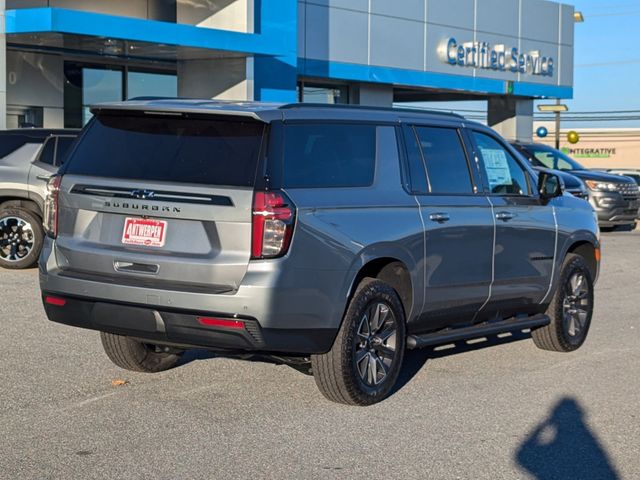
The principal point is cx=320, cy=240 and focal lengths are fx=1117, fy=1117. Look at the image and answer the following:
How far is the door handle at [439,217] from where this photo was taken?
7879mm

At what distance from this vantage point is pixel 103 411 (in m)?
7.04

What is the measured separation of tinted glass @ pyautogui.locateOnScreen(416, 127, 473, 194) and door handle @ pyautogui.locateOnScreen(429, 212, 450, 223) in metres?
0.19

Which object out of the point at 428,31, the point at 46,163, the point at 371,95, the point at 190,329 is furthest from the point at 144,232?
the point at 428,31

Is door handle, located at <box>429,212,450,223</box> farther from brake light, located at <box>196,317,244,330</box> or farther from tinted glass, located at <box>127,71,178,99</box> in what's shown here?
tinted glass, located at <box>127,71,178,99</box>

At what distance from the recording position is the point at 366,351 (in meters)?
7.38

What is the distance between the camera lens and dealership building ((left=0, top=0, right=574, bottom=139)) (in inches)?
902

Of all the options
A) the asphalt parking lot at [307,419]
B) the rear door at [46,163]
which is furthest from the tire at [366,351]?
the rear door at [46,163]

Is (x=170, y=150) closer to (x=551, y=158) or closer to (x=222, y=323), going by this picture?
(x=222, y=323)

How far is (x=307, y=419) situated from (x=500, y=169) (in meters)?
3.07

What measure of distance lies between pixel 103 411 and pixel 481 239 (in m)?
3.11

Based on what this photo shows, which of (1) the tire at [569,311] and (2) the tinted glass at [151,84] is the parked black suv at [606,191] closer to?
(2) the tinted glass at [151,84]

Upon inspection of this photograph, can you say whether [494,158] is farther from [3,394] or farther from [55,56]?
[55,56]

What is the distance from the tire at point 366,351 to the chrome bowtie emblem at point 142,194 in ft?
4.75

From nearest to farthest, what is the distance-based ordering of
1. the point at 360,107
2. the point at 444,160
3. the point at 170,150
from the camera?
the point at 170,150 → the point at 360,107 → the point at 444,160
